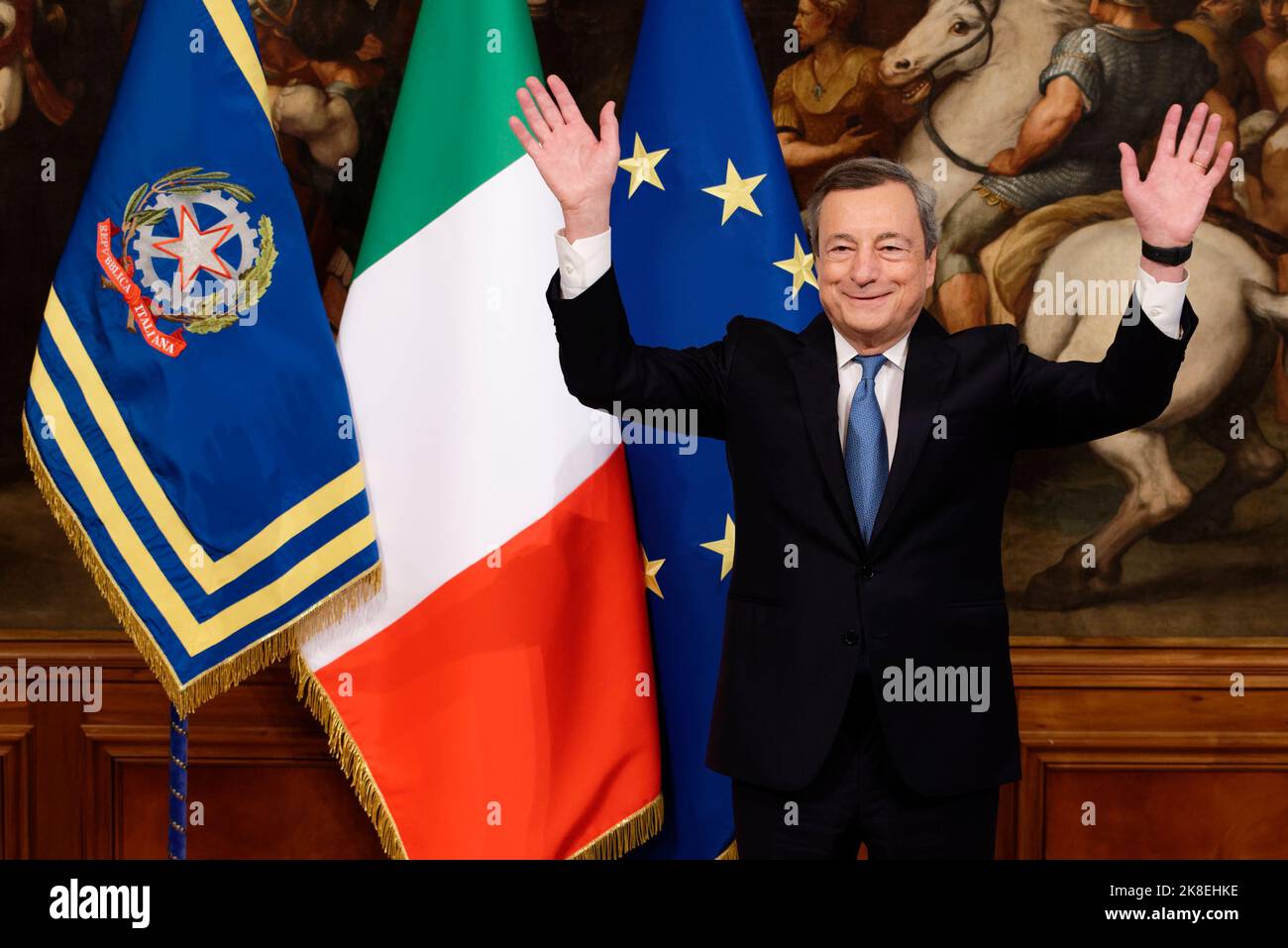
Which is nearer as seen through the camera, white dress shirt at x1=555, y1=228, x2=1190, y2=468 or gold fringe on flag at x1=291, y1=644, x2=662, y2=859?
white dress shirt at x1=555, y1=228, x2=1190, y2=468

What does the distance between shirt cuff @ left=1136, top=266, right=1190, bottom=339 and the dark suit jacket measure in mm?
17

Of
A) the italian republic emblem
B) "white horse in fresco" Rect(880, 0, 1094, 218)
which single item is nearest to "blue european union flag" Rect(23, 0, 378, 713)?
the italian republic emblem

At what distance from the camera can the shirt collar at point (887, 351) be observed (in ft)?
7.20

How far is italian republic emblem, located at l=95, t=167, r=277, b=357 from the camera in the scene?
2.89 m

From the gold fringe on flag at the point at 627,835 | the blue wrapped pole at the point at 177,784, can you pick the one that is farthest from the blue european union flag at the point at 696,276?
the blue wrapped pole at the point at 177,784

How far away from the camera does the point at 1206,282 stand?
343cm

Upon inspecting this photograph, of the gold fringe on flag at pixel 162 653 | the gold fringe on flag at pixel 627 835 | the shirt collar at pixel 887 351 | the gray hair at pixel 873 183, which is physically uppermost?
the gray hair at pixel 873 183

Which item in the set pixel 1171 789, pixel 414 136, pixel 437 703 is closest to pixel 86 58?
pixel 414 136

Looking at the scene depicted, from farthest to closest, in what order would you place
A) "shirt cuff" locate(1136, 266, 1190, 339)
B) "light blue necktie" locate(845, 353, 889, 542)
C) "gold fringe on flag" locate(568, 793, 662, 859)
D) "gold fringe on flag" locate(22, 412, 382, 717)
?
1. "gold fringe on flag" locate(568, 793, 662, 859)
2. "gold fringe on flag" locate(22, 412, 382, 717)
3. "light blue necktie" locate(845, 353, 889, 542)
4. "shirt cuff" locate(1136, 266, 1190, 339)

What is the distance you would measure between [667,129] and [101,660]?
2.08 meters

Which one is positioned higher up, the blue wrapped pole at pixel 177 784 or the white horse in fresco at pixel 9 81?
the white horse in fresco at pixel 9 81

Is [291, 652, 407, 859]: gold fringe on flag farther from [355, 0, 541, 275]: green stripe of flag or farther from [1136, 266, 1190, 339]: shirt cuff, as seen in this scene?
[1136, 266, 1190, 339]: shirt cuff

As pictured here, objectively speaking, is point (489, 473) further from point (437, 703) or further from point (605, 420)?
point (437, 703)

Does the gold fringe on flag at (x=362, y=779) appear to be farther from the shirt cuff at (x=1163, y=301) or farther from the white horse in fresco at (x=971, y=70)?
the white horse in fresco at (x=971, y=70)
